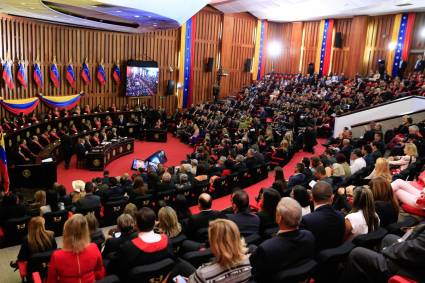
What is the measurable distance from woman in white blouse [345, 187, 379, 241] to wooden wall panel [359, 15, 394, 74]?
17.6 m

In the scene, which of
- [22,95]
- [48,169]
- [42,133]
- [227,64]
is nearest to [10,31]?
[22,95]

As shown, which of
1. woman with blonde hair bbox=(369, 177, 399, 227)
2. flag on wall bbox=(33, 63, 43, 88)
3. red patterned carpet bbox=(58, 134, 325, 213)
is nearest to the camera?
woman with blonde hair bbox=(369, 177, 399, 227)

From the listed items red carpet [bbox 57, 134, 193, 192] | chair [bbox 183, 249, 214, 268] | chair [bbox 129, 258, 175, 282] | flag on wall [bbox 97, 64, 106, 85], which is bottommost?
red carpet [bbox 57, 134, 193, 192]

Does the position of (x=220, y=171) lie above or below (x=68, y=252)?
below

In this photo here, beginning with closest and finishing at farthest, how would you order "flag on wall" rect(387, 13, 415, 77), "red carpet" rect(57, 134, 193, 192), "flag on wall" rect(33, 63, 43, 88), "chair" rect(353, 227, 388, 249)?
"chair" rect(353, 227, 388, 249) < "red carpet" rect(57, 134, 193, 192) < "flag on wall" rect(33, 63, 43, 88) < "flag on wall" rect(387, 13, 415, 77)

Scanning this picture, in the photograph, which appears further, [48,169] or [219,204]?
[48,169]

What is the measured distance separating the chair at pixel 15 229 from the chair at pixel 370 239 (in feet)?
15.1

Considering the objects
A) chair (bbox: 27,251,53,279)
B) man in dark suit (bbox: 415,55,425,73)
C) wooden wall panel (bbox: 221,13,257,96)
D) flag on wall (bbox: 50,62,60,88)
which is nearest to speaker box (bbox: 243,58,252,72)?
wooden wall panel (bbox: 221,13,257,96)

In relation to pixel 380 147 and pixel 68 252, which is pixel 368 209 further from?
pixel 380 147

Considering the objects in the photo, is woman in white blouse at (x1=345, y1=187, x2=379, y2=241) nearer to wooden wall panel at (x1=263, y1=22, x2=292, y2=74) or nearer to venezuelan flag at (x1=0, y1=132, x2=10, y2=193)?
venezuelan flag at (x1=0, y1=132, x2=10, y2=193)

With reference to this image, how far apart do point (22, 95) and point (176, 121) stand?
639 centimetres

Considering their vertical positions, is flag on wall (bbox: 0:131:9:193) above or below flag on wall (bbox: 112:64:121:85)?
below

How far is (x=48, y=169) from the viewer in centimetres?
920

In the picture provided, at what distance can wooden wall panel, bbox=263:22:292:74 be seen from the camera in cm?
2302
